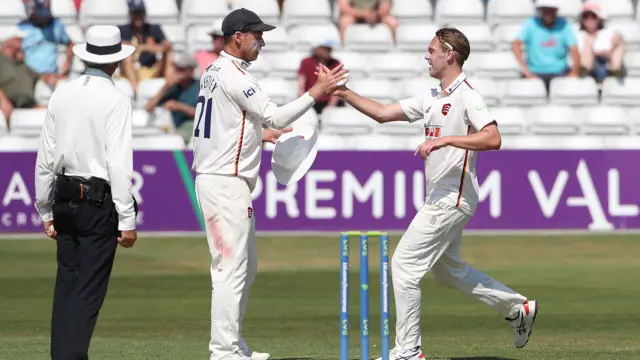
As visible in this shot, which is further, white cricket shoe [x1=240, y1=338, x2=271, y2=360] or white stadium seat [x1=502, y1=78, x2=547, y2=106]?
white stadium seat [x1=502, y1=78, x2=547, y2=106]

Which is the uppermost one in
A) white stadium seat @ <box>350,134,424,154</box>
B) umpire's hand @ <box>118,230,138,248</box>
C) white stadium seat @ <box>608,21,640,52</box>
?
umpire's hand @ <box>118,230,138,248</box>

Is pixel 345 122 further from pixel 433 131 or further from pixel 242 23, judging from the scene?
pixel 242 23

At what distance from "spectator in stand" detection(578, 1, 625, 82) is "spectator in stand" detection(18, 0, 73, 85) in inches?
260

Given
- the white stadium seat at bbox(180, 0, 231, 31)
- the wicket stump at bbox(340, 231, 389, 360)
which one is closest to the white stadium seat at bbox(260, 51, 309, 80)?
the white stadium seat at bbox(180, 0, 231, 31)

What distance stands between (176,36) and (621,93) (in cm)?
584

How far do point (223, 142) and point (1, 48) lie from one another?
33.3 ft

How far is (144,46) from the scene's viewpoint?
17.1m

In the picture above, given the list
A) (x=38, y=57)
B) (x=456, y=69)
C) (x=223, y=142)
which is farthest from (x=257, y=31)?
(x=38, y=57)

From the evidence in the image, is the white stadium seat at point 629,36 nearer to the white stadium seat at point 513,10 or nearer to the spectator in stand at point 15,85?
the white stadium seat at point 513,10

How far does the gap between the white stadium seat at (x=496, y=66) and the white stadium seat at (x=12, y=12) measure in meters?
6.01

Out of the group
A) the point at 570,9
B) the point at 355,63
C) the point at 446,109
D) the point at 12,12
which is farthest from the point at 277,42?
the point at 446,109

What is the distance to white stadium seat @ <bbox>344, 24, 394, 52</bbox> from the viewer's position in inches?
701

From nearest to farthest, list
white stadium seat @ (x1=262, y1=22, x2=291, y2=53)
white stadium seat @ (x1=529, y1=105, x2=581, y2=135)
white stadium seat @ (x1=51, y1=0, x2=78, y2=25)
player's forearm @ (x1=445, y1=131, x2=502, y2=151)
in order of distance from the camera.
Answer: player's forearm @ (x1=445, y1=131, x2=502, y2=151)
white stadium seat @ (x1=529, y1=105, x2=581, y2=135)
white stadium seat @ (x1=262, y1=22, x2=291, y2=53)
white stadium seat @ (x1=51, y1=0, x2=78, y2=25)

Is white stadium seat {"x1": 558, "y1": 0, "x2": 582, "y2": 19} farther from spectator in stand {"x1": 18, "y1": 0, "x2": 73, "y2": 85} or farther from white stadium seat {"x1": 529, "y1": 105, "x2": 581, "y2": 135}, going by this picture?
spectator in stand {"x1": 18, "y1": 0, "x2": 73, "y2": 85}
